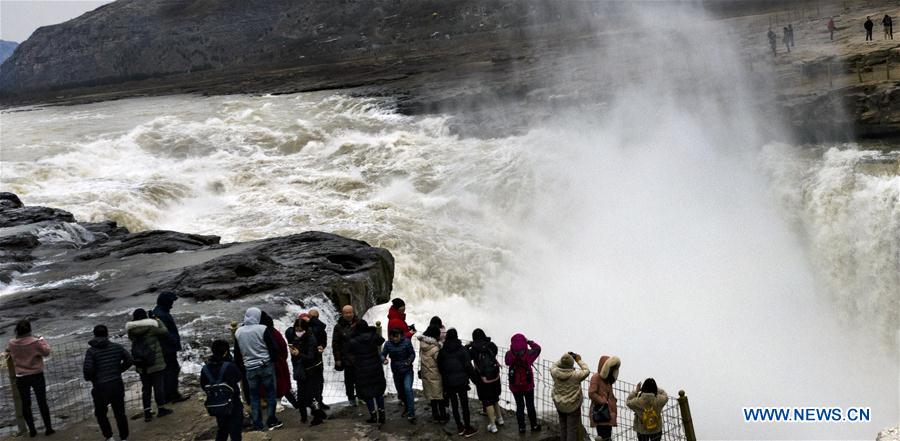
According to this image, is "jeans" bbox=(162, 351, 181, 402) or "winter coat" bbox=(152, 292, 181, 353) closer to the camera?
"winter coat" bbox=(152, 292, 181, 353)

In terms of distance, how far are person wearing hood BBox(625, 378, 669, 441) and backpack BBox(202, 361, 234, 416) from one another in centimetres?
389

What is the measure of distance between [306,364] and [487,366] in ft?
6.53

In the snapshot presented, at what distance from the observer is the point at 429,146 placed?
2939cm

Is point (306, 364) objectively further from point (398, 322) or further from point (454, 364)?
point (454, 364)

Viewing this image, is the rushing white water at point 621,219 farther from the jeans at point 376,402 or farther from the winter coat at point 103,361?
the winter coat at point 103,361

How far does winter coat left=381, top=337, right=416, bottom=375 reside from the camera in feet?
28.2

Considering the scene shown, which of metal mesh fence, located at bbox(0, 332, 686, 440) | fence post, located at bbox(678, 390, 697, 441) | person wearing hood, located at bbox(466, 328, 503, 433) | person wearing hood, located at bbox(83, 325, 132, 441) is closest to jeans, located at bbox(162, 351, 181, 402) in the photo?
metal mesh fence, located at bbox(0, 332, 686, 440)

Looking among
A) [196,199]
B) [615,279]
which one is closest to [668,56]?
[615,279]

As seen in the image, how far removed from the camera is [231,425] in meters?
7.70

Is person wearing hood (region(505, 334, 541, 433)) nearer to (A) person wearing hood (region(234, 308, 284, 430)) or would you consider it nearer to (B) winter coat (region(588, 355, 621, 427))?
(B) winter coat (region(588, 355, 621, 427))

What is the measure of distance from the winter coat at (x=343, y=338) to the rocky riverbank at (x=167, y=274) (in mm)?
3382

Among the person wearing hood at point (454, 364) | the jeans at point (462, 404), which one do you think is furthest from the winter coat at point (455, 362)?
the jeans at point (462, 404)

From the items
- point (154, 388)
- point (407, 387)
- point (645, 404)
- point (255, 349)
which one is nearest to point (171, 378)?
point (154, 388)

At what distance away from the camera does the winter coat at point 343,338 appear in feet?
28.3
